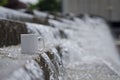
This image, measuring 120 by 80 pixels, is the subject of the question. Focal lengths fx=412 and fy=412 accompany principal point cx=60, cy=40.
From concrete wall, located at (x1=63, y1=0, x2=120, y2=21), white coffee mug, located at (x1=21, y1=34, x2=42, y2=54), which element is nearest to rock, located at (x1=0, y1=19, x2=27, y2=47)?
white coffee mug, located at (x1=21, y1=34, x2=42, y2=54)

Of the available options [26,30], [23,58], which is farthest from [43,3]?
[23,58]

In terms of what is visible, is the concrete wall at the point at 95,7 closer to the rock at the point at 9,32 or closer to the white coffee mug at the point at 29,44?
the rock at the point at 9,32

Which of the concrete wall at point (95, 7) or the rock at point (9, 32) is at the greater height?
the rock at point (9, 32)

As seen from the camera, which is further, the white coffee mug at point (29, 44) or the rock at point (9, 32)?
the rock at point (9, 32)

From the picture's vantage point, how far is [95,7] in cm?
2694

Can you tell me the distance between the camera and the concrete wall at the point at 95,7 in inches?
1049

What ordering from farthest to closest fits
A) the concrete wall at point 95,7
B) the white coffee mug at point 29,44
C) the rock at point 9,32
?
1. the concrete wall at point 95,7
2. the rock at point 9,32
3. the white coffee mug at point 29,44

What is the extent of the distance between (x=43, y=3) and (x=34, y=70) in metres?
27.8

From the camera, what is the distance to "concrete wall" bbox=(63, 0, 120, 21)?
87.4 feet

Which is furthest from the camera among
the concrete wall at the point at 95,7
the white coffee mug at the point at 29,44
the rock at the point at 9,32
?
the concrete wall at the point at 95,7

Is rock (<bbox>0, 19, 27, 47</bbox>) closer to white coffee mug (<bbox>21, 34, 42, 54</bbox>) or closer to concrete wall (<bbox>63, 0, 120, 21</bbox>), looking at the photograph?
white coffee mug (<bbox>21, 34, 42, 54</bbox>)

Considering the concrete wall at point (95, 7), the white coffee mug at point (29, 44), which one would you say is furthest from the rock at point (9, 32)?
the concrete wall at point (95, 7)

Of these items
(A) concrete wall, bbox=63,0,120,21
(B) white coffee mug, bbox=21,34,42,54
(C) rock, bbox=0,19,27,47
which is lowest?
(A) concrete wall, bbox=63,0,120,21

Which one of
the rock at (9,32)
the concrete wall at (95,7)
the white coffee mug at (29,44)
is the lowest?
the concrete wall at (95,7)
